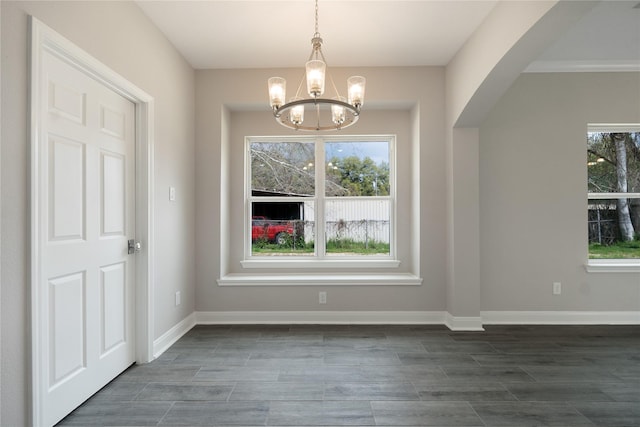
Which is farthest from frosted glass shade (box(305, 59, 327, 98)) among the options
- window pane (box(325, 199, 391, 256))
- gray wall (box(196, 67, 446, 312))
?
window pane (box(325, 199, 391, 256))

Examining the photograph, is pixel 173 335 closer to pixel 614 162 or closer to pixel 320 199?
pixel 320 199

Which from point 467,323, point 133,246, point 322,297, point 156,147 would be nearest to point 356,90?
point 156,147

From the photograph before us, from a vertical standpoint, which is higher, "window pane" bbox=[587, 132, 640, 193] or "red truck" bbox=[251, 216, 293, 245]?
"window pane" bbox=[587, 132, 640, 193]

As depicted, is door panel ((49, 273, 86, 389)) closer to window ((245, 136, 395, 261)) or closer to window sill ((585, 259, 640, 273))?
window ((245, 136, 395, 261))

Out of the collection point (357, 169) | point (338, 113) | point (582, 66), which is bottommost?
point (357, 169)

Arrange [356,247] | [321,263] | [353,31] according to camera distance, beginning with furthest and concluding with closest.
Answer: [356,247] → [321,263] → [353,31]

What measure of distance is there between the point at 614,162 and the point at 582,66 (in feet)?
3.79

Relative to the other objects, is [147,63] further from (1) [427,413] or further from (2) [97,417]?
(1) [427,413]

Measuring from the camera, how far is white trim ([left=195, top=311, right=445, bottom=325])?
3.48 m

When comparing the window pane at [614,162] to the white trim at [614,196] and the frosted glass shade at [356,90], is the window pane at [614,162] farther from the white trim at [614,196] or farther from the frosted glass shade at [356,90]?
the frosted glass shade at [356,90]

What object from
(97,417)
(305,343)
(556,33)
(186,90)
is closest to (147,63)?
(186,90)

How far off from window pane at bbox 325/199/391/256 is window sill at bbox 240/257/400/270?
0.48 ft

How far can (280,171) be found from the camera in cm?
397

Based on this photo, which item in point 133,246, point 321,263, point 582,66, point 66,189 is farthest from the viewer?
point 321,263
